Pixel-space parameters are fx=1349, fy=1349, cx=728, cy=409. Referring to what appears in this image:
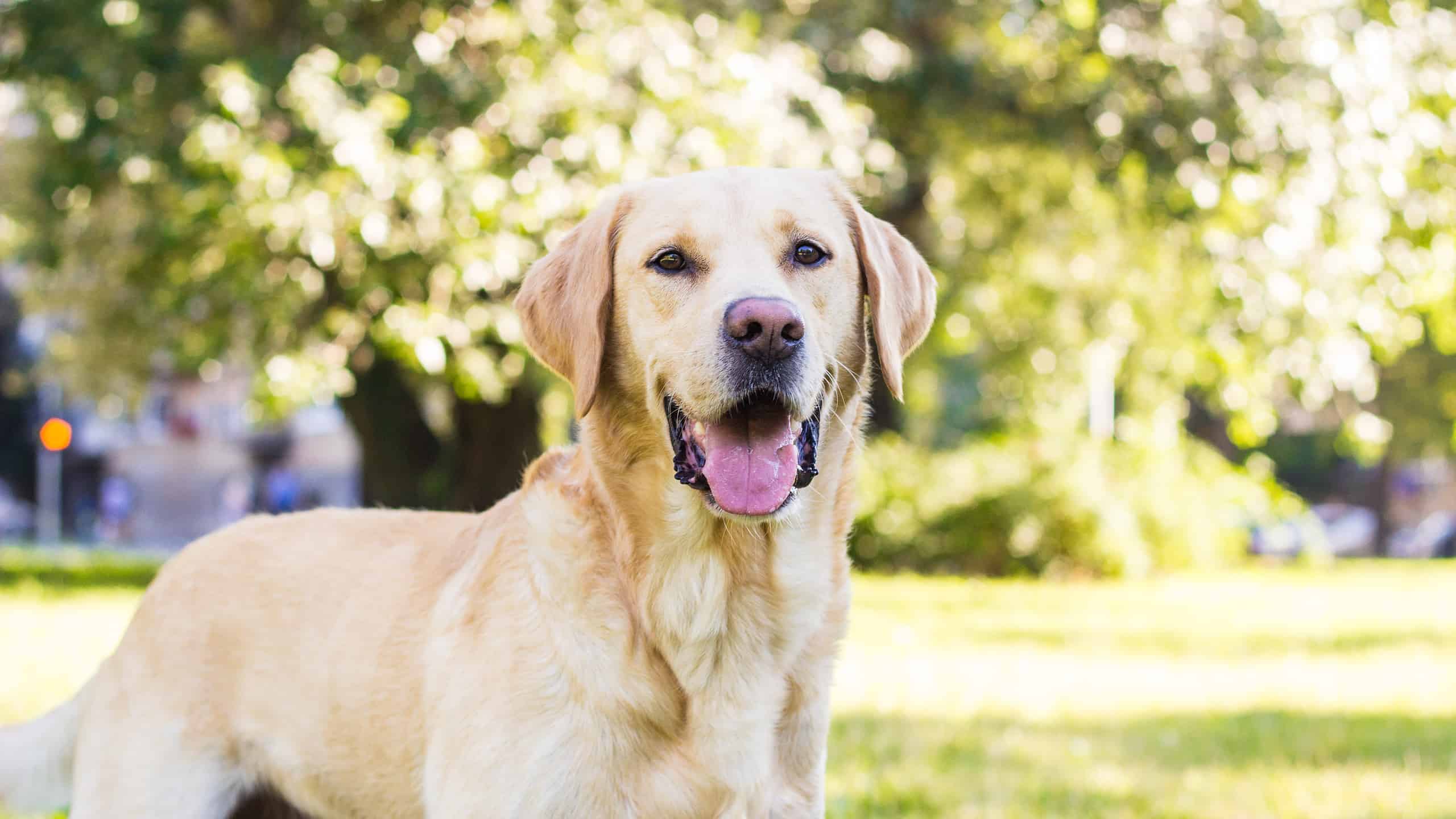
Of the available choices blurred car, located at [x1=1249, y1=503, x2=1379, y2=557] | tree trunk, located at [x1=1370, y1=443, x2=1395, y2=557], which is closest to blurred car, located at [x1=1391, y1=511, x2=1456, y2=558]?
tree trunk, located at [x1=1370, y1=443, x2=1395, y2=557]

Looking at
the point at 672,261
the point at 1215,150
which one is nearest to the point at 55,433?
the point at 1215,150

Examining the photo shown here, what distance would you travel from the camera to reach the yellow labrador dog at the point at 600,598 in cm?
288

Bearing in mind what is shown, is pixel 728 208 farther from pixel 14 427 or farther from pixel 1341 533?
pixel 14 427

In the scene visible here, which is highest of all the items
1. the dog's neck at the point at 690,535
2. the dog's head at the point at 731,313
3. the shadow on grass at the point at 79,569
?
the dog's head at the point at 731,313

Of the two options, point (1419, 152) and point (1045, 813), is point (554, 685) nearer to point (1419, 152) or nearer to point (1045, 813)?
point (1045, 813)

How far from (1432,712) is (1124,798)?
3227 mm

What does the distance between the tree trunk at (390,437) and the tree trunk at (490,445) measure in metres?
0.50

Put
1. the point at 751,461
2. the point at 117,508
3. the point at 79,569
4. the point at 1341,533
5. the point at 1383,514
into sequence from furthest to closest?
the point at 117,508 < the point at 1383,514 < the point at 1341,533 < the point at 79,569 < the point at 751,461

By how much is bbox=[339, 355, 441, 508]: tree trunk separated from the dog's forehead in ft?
36.5

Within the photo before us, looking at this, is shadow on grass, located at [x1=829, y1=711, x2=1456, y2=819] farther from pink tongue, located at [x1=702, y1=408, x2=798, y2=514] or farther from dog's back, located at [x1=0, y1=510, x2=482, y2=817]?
pink tongue, located at [x1=702, y1=408, x2=798, y2=514]

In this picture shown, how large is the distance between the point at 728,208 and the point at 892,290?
512 millimetres

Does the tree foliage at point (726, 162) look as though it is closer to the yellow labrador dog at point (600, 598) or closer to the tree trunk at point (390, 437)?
the tree trunk at point (390, 437)

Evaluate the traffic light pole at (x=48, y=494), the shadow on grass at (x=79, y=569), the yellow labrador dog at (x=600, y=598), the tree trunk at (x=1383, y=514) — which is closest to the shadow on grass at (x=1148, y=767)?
the yellow labrador dog at (x=600, y=598)

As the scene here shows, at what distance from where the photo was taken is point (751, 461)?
3.02m
